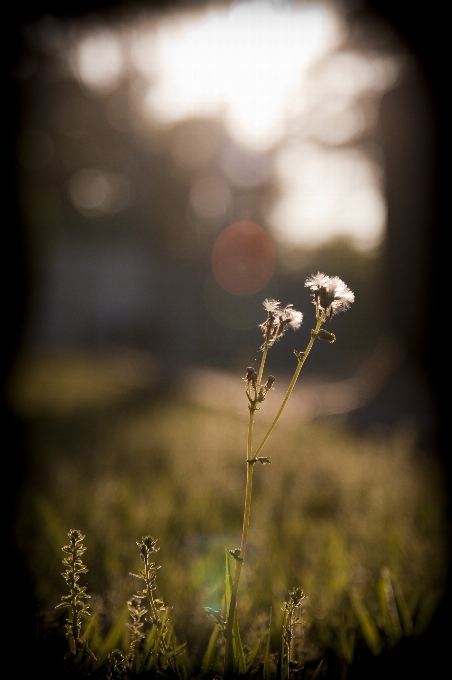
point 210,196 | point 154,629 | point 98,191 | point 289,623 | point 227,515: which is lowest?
point 227,515

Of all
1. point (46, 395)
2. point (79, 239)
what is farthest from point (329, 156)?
point (79, 239)

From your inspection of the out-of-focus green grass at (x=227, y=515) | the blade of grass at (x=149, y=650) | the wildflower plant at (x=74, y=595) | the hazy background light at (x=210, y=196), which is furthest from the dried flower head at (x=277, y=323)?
the hazy background light at (x=210, y=196)

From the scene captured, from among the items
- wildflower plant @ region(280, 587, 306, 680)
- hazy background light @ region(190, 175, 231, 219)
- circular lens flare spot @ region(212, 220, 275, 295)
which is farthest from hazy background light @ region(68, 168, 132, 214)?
wildflower plant @ region(280, 587, 306, 680)

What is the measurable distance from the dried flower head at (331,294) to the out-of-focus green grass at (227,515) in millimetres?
1061

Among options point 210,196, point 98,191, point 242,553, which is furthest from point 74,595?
point 210,196

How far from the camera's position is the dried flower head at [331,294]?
104cm

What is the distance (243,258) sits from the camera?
78.1 feet

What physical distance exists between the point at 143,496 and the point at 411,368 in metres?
5.82

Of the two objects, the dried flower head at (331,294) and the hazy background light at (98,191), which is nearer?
the dried flower head at (331,294)

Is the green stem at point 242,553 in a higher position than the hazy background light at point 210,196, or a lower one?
lower

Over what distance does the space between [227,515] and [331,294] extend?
2131 mm

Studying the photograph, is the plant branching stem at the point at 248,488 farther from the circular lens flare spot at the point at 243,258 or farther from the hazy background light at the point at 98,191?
the circular lens flare spot at the point at 243,258

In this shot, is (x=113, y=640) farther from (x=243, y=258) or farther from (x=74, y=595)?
(x=243, y=258)

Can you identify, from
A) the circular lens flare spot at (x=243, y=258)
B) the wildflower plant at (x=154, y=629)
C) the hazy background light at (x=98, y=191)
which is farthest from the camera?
the circular lens flare spot at (x=243, y=258)
